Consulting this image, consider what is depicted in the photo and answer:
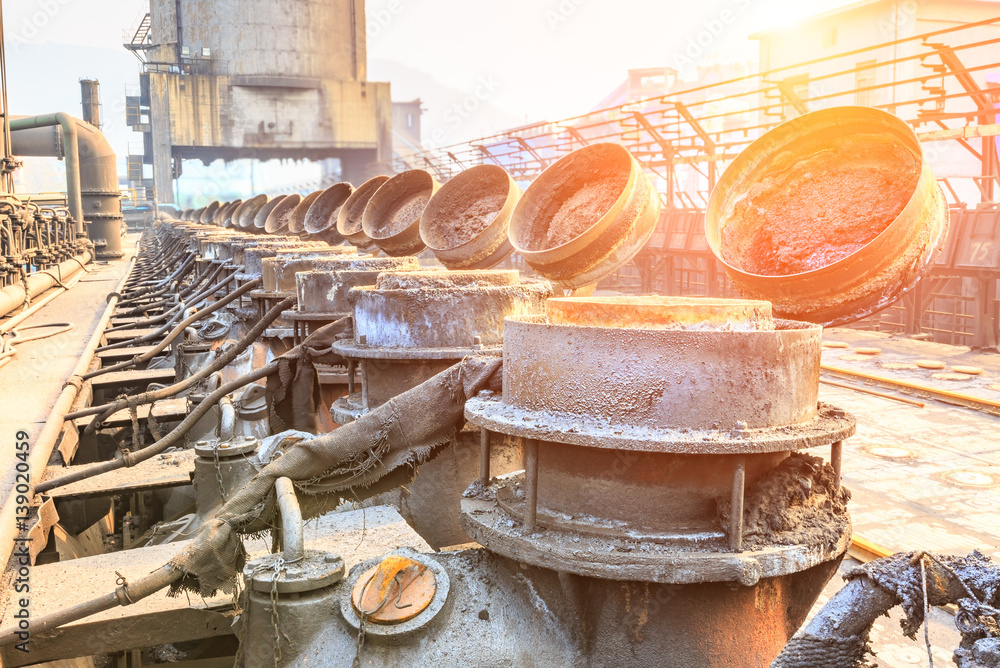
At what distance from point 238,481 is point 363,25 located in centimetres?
4062

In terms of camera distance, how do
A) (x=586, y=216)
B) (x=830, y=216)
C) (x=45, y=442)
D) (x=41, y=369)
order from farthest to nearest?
(x=41, y=369) → (x=45, y=442) → (x=586, y=216) → (x=830, y=216)

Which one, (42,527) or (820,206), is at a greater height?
(820,206)

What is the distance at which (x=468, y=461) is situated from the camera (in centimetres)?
437

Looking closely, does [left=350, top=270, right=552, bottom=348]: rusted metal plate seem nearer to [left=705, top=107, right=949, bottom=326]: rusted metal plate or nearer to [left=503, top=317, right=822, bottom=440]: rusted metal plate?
[left=705, top=107, right=949, bottom=326]: rusted metal plate

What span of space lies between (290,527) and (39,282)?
591 inches

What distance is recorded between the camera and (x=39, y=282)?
15.6m

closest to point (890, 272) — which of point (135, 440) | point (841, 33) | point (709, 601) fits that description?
point (709, 601)

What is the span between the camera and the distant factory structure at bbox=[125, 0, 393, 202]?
38469 millimetres

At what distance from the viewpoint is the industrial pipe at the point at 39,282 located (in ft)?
38.8

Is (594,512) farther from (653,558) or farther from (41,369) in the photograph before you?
(41,369)

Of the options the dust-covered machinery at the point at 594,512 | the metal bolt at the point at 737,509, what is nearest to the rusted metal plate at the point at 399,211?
the dust-covered machinery at the point at 594,512

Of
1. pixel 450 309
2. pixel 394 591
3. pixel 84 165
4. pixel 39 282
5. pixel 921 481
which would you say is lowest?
pixel 921 481

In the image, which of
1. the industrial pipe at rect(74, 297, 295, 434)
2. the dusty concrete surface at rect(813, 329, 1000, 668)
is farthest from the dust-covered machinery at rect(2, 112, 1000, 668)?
the industrial pipe at rect(74, 297, 295, 434)

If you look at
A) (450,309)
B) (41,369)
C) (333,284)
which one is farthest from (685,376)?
(41,369)
